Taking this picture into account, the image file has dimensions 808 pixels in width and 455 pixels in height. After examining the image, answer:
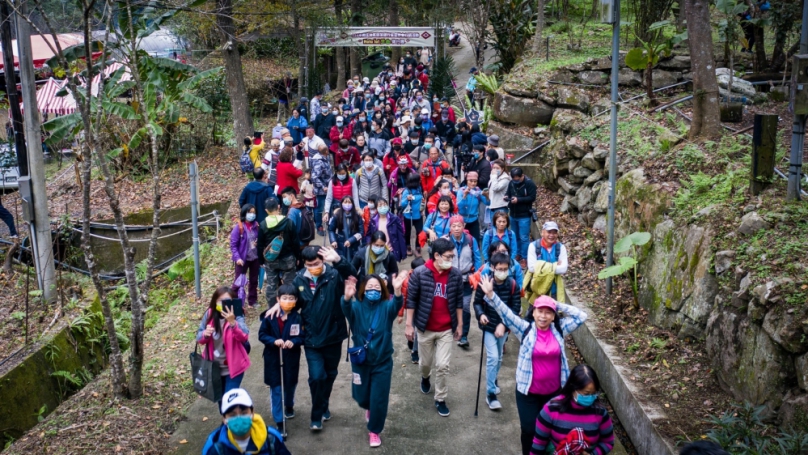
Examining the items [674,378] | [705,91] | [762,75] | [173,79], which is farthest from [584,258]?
[173,79]

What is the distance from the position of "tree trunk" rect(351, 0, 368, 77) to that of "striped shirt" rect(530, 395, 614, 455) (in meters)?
27.8

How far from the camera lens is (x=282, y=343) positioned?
21.3 ft

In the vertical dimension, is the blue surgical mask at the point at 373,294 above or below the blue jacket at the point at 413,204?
above

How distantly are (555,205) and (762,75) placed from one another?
5476 mm

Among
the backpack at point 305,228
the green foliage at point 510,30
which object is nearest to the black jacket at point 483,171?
the backpack at point 305,228

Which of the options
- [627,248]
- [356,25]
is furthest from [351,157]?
[356,25]

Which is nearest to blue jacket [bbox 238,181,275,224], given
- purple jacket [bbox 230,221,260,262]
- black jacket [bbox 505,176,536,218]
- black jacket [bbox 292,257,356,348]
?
purple jacket [bbox 230,221,260,262]

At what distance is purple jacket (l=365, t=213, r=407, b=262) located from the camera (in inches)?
391

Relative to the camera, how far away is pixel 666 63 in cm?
1666

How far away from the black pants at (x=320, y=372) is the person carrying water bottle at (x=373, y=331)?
33 centimetres

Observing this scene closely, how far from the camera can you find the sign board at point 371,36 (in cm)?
2602

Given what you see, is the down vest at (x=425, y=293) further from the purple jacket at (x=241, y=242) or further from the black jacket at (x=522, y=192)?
the black jacket at (x=522, y=192)

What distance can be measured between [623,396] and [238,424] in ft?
14.5

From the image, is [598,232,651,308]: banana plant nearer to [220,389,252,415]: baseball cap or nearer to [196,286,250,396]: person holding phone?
[196,286,250,396]: person holding phone
